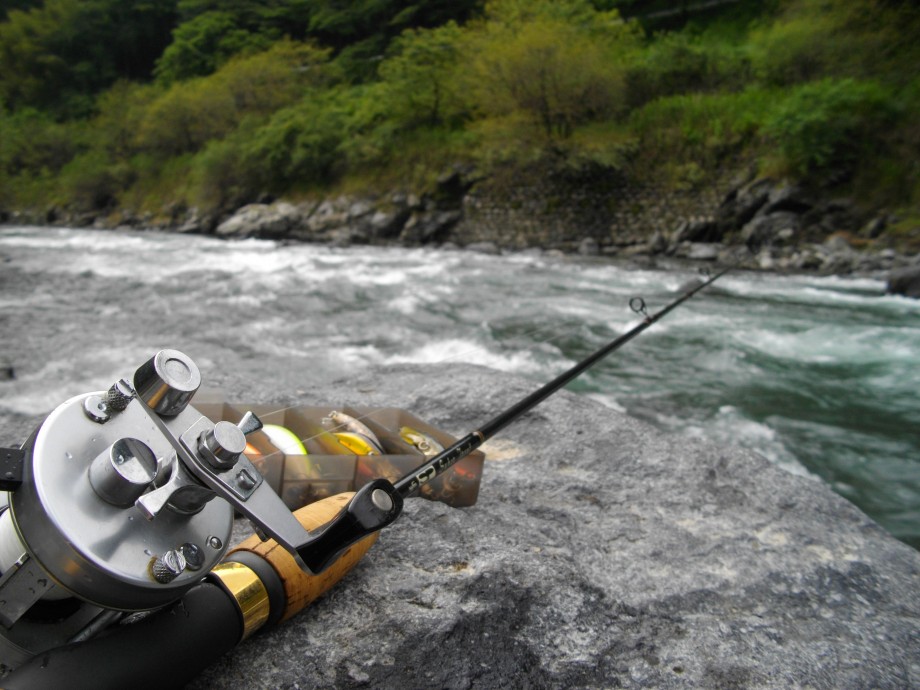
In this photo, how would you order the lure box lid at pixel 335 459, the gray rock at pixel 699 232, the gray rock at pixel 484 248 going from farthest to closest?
the gray rock at pixel 484 248 → the gray rock at pixel 699 232 → the lure box lid at pixel 335 459

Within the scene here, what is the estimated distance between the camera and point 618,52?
24.6 m

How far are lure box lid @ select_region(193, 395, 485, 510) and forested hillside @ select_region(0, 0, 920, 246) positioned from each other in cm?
1691

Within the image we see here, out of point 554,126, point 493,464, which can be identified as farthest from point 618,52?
point 493,464

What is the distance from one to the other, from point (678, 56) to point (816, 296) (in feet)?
51.9

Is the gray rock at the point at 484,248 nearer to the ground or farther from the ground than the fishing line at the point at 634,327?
nearer to the ground

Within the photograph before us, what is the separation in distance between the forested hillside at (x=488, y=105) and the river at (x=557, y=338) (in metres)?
7.59

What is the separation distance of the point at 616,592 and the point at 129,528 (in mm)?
1204

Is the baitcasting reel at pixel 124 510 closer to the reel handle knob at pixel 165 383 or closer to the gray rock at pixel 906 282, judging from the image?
the reel handle knob at pixel 165 383

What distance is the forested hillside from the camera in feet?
59.7

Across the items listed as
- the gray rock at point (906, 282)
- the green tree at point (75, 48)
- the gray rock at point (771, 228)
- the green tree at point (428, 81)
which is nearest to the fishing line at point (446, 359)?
the gray rock at point (906, 282)

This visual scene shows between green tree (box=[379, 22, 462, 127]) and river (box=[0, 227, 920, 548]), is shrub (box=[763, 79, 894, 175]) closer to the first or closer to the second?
river (box=[0, 227, 920, 548])

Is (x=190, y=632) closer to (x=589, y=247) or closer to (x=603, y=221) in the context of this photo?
(x=589, y=247)

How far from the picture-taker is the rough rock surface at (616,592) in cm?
132

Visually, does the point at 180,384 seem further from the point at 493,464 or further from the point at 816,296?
the point at 816,296
